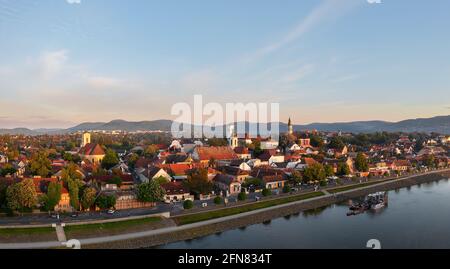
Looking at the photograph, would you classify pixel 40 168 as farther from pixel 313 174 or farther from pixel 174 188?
pixel 313 174

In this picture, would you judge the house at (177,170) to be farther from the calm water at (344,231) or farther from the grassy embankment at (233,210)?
the calm water at (344,231)

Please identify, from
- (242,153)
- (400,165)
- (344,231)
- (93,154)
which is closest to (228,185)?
(344,231)

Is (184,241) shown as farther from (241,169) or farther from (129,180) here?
(241,169)

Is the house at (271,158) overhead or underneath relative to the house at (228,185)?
overhead

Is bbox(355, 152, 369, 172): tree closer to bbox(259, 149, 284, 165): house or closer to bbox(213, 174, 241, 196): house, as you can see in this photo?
bbox(259, 149, 284, 165): house

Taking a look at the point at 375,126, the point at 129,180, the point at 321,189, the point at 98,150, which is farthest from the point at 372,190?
the point at 375,126

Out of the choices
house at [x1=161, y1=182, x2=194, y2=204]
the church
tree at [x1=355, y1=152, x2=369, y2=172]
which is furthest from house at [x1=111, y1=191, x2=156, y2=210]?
tree at [x1=355, y1=152, x2=369, y2=172]

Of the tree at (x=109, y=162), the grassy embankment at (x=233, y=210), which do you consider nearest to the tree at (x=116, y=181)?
the grassy embankment at (x=233, y=210)

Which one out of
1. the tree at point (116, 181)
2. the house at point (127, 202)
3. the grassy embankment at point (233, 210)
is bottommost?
the grassy embankment at point (233, 210)
